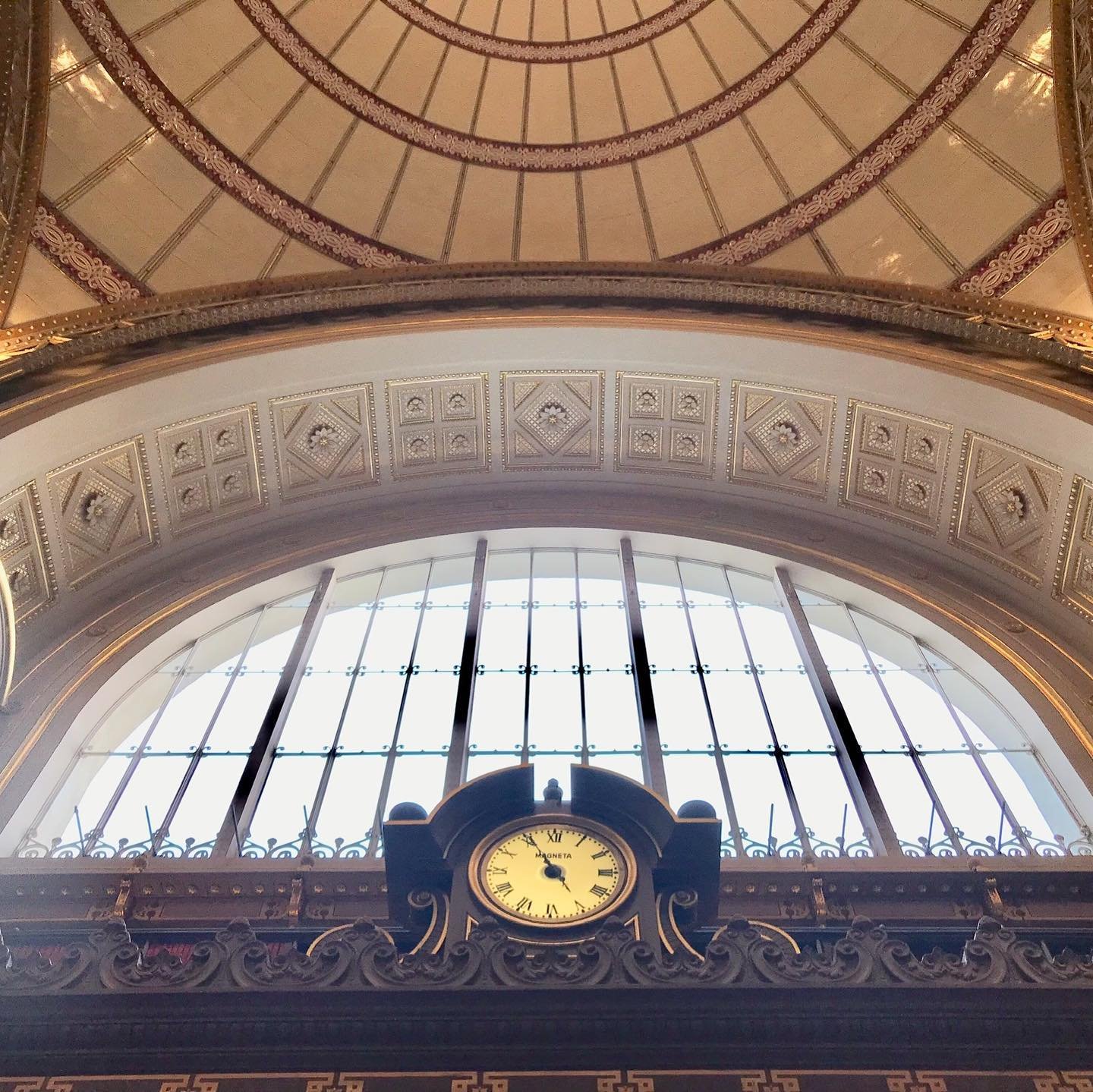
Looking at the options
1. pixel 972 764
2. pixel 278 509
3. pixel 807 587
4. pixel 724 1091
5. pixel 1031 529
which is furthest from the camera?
pixel 278 509

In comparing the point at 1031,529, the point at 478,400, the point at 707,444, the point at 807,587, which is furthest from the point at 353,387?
the point at 1031,529

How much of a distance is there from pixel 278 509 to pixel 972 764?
7244 mm

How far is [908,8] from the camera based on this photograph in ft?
34.9

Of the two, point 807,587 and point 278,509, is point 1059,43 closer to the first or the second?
point 807,587

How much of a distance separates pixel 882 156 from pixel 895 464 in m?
3.37

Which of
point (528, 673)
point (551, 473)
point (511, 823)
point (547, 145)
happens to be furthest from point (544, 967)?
point (547, 145)

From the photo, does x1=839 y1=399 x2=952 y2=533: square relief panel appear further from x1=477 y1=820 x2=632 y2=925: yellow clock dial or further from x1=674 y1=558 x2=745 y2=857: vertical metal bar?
x1=477 y1=820 x2=632 y2=925: yellow clock dial

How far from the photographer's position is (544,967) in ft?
13.7

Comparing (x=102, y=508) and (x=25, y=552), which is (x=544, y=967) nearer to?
(x=25, y=552)

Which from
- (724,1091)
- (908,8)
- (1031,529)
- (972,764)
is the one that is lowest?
(724,1091)

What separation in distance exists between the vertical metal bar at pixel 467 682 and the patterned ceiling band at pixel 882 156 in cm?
418

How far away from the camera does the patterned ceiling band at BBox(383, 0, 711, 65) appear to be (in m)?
12.4

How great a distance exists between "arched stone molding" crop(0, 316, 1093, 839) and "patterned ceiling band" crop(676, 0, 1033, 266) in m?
1.42

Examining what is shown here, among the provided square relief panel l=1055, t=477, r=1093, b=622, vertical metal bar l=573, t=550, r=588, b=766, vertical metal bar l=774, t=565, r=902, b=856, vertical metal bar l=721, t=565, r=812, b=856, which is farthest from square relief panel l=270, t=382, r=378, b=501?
square relief panel l=1055, t=477, r=1093, b=622
